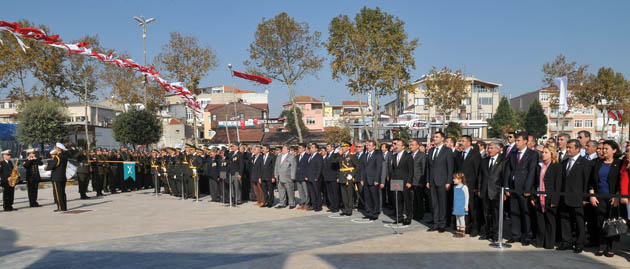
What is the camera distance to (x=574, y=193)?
7340 mm

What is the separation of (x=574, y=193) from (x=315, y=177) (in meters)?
7.20

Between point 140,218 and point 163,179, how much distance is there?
7.60 m

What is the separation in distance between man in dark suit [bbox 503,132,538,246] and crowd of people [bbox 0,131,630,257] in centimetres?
2

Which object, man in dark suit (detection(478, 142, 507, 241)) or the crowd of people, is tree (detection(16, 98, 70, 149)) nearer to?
the crowd of people

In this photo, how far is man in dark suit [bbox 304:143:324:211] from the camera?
43.6ft

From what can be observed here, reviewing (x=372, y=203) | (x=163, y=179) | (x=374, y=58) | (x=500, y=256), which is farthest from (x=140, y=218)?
(x=374, y=58)

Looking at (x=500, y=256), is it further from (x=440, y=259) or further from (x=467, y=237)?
(x=467, y=237)

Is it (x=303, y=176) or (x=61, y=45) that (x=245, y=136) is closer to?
(x=61, y=45)

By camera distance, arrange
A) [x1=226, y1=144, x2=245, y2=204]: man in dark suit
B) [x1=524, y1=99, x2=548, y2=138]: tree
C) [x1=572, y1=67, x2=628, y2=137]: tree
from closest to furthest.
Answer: [x1=226, y1=144, x2=245, y2=204]: man in dark suit < [x1=572, y1=67, x2=628, y2=137]: tree < [x1=524, y1=99, x2=548, y2=138]: tree

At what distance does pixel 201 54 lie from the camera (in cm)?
3528

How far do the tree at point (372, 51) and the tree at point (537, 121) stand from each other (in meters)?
55.8

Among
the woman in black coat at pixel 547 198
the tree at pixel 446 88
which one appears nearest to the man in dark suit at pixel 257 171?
the woman in black coat at pixel 547 198

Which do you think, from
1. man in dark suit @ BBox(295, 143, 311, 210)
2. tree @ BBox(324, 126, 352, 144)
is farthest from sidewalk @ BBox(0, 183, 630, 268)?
tree @ BBox(324, 126, 352, 144)

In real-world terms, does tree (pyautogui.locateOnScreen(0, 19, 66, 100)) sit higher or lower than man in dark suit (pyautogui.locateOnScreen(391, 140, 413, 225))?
higher
